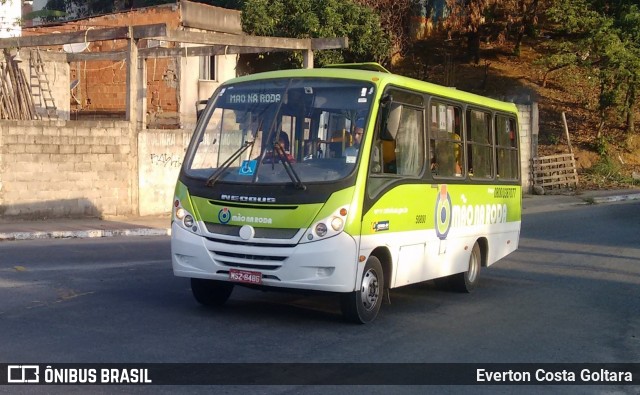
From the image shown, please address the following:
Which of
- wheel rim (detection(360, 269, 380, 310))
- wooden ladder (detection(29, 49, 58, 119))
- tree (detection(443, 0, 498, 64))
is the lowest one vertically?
wheel rim (detection(360, 269, 380, 310))

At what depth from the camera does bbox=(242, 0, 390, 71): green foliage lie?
30500 mm

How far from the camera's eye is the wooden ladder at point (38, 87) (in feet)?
83.9

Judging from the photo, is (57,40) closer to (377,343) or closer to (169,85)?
(169,85)

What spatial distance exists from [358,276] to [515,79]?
1270 inches

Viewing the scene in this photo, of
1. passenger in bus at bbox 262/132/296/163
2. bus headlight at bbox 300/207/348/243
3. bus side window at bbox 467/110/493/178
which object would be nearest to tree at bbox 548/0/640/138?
bus side window at bbox 467/110/493/178

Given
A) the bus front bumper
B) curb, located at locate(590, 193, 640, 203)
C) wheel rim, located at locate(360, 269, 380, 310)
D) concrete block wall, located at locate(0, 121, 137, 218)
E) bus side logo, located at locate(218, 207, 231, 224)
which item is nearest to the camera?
the bus front bumper

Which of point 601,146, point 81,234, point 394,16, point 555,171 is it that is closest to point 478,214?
point 81,234

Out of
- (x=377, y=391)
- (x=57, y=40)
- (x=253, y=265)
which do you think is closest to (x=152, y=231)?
(x=57, y=40)

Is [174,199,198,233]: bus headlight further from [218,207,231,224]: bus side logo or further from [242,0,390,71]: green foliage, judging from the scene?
[242,0,390,71]: green foliage

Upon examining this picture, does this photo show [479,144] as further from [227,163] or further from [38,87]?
[38,87]

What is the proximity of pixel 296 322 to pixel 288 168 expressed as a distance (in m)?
1.73

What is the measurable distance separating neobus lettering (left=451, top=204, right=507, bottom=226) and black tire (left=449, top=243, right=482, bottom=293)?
0.44 meters

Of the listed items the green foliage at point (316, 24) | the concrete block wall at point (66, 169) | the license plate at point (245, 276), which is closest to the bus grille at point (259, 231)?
the license plate at point (245, 276)

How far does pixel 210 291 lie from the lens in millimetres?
9594
